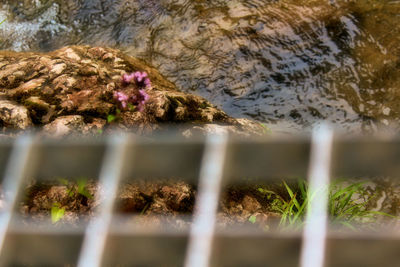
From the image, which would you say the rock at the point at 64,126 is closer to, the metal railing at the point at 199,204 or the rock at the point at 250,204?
the metal railing at the point at 199,204

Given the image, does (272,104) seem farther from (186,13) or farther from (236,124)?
(186,13)

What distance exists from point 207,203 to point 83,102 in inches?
52.2

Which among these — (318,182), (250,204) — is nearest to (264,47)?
(250,204)

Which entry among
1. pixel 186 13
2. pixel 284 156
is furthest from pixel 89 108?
pixel 186 13

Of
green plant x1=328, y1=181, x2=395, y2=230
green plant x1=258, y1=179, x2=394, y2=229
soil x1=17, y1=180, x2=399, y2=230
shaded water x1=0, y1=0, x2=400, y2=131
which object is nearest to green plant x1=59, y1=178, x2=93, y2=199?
soil x1=17, y1=180, x2=399, y2=230

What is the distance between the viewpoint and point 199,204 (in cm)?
167

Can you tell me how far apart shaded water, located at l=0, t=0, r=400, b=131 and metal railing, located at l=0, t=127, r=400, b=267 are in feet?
6.39

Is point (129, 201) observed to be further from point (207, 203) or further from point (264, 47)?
point (264, 47)

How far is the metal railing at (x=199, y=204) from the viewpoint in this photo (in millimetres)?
1406

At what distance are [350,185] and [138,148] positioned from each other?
1800mm

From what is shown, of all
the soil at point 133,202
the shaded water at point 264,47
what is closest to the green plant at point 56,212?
the soil at point 133,202

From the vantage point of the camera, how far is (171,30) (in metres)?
4.30

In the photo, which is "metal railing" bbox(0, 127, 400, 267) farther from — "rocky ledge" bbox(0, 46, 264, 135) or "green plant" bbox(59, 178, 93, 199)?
"rocky ledge" bbox(0, 46, 264, 135)

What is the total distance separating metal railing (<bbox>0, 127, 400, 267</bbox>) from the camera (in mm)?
1406
